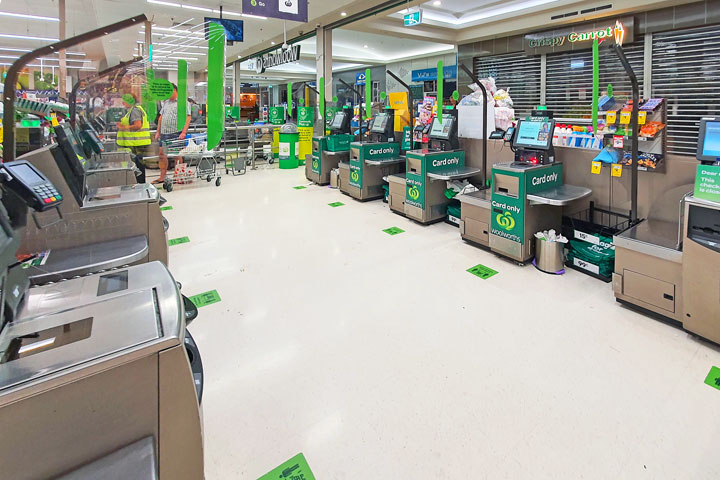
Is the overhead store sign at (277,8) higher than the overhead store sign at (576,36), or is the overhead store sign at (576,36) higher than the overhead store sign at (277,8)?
the overhead store sign at (576,36)

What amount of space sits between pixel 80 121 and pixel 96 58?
3.47 meters

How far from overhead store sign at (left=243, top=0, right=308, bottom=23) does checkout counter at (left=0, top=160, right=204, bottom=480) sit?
486cm

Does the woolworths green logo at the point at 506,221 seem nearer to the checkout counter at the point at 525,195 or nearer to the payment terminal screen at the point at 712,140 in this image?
the checkout counter at the point at 525,195

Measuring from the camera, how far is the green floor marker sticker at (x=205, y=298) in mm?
3074

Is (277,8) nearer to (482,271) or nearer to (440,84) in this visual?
(440,84)

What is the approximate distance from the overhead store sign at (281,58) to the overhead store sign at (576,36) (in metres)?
4.79

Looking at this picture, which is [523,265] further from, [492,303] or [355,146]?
[355,146]

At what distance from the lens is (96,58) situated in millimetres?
6203

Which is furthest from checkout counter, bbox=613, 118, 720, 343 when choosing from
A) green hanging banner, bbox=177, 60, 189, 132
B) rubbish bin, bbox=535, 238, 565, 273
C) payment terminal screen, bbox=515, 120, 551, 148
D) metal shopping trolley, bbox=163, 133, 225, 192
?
metal shopping trolley, bbox=163, 133, 225, 192

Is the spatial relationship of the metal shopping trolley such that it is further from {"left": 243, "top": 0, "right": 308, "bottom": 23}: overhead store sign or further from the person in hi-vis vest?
{"left": 243, "top": 0, "right": 308, "bottom": 23}: overhead store sign

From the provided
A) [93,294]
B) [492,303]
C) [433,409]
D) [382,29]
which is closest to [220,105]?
[93,294]

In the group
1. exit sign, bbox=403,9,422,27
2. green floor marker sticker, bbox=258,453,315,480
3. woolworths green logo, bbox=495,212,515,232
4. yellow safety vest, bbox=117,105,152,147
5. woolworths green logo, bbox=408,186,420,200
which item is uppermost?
exit sign, bbox=403,9,422,27

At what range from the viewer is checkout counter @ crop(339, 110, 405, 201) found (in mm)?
6090

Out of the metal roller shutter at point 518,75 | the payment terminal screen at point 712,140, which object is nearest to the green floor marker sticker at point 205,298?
the payment terminal screen at point 712,140
